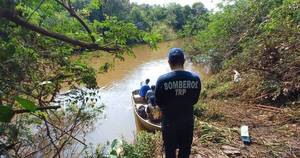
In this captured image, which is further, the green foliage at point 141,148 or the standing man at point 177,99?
the green foliage at point 141,148

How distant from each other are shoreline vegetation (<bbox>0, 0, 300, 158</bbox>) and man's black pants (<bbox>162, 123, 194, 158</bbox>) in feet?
3.02

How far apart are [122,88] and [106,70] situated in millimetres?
14802

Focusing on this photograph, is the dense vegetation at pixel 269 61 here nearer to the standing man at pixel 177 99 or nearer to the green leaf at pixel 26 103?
the standing man at pixel 177 99

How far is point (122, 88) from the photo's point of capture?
1964 cm

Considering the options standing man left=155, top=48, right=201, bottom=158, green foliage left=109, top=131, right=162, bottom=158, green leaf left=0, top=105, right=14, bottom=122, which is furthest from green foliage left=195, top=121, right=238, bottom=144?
green leaf left=0, top=105, right=14, bottom=122

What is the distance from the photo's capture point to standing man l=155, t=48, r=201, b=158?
349 cm

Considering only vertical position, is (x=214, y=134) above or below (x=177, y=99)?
below

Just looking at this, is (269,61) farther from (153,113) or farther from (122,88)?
(122,88)

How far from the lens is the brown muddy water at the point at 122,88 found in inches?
500

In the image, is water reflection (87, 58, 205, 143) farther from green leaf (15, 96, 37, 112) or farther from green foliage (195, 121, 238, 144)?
green leaf (15, 96, 37, 112)

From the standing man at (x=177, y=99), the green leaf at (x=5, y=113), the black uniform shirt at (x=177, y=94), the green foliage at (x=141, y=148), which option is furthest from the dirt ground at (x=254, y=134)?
the green leaf at (x=5, y=113)

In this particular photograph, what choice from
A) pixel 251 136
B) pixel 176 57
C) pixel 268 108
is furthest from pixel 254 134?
pixel 176 57

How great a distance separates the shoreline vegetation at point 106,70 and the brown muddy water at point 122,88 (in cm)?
100

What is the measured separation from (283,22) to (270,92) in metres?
2.51
